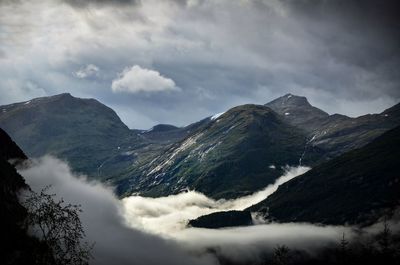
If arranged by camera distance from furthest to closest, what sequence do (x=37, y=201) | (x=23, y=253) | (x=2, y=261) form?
(x=2, y=261)
(x=23, y=253)
(x=37, y=201)

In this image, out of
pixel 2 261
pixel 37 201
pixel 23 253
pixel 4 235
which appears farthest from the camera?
pixel 4 235

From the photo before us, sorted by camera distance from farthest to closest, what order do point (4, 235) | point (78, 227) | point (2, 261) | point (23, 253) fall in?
point (4, 235) < point (2, 261) < point (23, 253) < point (78, 227)

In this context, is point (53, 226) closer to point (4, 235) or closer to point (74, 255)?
point (74, 255)

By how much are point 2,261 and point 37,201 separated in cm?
10949

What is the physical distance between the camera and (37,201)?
212 feet

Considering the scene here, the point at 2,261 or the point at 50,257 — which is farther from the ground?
the point at 2,261

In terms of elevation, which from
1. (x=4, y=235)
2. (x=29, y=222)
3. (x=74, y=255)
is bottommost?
Answer: (x=74, y=255)

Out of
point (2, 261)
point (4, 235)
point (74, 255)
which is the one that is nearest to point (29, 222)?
point (74, 255)

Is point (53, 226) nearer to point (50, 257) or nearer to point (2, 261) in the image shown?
point (50, 257)

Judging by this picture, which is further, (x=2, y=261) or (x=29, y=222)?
(x=2, y=261)

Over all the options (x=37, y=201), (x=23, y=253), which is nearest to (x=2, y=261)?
(x=23, y=253)

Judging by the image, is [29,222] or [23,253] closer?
[29,222]

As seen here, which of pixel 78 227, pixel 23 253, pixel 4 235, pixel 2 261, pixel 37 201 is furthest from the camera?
pixel 4 235

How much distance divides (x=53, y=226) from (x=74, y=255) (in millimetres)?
4229
